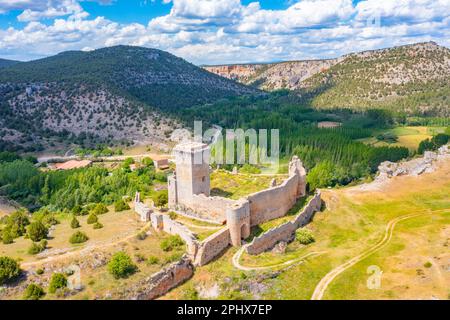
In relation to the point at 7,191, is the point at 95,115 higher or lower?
higher

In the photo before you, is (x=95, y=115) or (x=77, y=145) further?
(x=95, y=115)

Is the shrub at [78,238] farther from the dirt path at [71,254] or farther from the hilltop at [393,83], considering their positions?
the hilltop at [393,83]

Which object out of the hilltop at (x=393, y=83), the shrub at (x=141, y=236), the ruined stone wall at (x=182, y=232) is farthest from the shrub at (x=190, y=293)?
the hilltop at (x=393, y=83)

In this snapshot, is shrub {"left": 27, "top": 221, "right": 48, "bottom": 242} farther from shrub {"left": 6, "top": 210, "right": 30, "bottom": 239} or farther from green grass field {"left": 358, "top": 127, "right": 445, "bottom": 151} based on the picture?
green grass field {"left": 358, "top": 127, "right": 445, "bottom": 151}

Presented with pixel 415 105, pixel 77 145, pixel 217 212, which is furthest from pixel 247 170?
pixel 415 105

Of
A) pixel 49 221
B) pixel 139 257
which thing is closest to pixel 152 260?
pixel 139 257

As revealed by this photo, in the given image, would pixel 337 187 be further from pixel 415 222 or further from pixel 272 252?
pixel 272 252

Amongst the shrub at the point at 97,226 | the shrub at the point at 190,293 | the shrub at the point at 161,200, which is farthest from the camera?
the shrub at the point at 161,200
